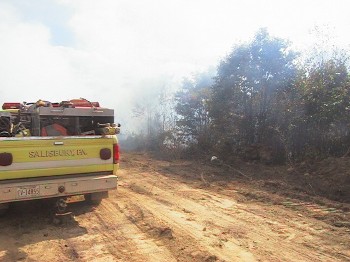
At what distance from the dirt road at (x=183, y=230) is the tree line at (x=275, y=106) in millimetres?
4751

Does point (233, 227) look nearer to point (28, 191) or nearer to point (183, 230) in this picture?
point (183, 230)

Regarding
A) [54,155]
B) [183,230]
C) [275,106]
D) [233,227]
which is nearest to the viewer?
[183,230]

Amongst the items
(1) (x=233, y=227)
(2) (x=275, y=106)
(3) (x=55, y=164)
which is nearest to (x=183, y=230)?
(1) (x=233, y=227)

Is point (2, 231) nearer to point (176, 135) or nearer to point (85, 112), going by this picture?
point (85, 112)

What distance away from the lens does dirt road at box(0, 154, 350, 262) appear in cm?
462

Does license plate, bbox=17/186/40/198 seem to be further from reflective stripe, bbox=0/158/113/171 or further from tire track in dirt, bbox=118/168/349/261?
tire track in dirt, bbox=118/168/349/261

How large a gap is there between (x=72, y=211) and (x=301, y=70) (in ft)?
34.2

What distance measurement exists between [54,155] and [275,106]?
9628mm

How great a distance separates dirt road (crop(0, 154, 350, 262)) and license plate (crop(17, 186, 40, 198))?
63 centimetres

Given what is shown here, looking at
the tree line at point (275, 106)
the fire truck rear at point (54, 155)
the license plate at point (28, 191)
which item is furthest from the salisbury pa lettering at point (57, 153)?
the tree line at point (275, 106)

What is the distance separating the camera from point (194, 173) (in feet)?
38.2

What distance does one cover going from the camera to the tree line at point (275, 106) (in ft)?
39.3

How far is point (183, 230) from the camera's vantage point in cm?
550

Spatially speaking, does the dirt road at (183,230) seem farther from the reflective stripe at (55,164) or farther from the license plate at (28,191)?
the reflective stripe at (55,164)
